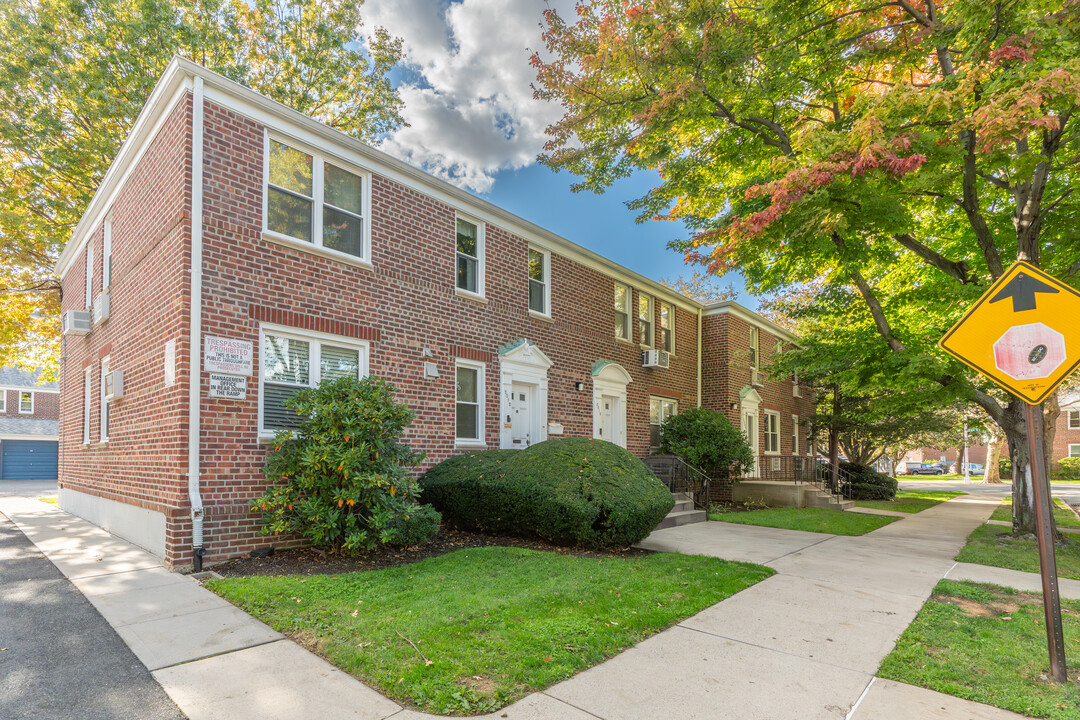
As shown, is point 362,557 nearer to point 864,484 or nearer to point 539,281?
point 539,281

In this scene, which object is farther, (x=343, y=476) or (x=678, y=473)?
(x=678, y=473)

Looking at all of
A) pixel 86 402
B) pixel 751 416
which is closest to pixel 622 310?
pixel 751 416

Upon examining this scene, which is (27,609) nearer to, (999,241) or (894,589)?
(894,589)

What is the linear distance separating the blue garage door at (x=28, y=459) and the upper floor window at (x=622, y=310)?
32.7 meters

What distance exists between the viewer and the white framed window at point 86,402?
10.8 metres

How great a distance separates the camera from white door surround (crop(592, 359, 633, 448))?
13.3 m

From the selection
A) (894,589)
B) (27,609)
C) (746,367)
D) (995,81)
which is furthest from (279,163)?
(746,367)

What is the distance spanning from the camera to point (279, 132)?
7.89 m

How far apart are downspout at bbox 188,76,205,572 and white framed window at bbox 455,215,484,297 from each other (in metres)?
4.38

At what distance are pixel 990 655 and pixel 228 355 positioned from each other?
8066mm

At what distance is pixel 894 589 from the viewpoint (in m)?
6.03

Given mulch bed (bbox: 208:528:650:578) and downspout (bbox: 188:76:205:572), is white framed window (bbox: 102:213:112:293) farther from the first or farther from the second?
mulch bed (bbox: 208:528:650:578)

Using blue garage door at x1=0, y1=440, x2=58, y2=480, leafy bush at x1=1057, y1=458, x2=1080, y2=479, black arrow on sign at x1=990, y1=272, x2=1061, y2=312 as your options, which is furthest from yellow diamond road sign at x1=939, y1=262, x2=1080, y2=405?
leafy bush at x1=1057, y1=458, x2=1080, y2=479

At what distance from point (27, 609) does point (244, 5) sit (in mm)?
17392
